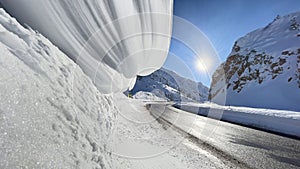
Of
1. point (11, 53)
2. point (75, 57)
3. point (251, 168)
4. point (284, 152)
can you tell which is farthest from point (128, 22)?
point (284, 152)

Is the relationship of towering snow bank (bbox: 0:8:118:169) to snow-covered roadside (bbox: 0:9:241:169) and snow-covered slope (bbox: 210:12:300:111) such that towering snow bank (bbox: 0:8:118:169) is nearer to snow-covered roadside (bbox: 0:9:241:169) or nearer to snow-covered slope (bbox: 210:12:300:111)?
snow-covered roadside (bbox: 0:9:241:169)

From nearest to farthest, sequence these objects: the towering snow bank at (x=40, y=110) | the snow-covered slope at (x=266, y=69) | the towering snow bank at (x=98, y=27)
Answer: the towering snow bank at (x=40, y=110) → the towering snow bank at (x=98, y=27) → the snow-covered slope at (x=266, y=69)

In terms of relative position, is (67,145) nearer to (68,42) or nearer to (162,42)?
(68,42)

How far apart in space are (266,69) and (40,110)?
29432 mm

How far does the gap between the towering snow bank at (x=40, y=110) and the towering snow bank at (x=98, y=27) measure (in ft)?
0.78

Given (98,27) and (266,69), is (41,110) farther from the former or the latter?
(266,69)

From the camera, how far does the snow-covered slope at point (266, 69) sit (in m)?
21.0

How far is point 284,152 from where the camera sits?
422 cm

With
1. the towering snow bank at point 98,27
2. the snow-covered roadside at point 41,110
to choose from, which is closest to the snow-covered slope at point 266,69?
the towering snow bank at point 98,27

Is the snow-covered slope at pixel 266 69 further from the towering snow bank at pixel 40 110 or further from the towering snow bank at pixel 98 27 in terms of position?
the towering snow bank at pixel 40 110

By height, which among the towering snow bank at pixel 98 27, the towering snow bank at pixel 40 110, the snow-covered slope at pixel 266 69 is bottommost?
the towering snow bank at pixel 40 110

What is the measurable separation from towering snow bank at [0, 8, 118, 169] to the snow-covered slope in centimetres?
2138

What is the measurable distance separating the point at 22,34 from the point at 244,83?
29.8m

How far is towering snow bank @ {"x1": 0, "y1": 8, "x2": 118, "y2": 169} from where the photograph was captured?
0.87 metres
